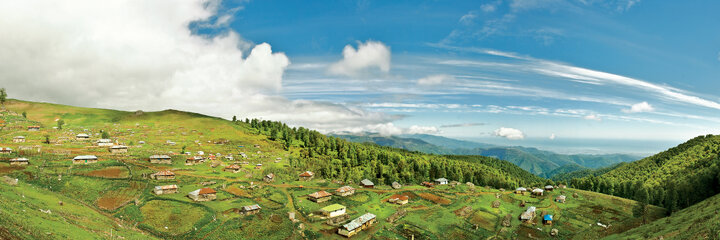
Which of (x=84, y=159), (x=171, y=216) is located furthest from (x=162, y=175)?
(x=171, y=216)

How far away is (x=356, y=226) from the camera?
62.2 m

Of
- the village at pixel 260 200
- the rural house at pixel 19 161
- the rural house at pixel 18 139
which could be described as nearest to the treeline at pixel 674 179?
the village at pixel 260 200

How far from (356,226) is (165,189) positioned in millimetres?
52536

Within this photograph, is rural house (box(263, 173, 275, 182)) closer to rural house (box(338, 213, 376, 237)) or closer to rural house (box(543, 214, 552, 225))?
rural house (box(338, 213, 376, 237))

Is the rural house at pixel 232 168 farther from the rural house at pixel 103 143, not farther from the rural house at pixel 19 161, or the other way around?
the rural house at pixel 103 143

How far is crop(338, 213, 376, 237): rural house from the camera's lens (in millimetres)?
60275

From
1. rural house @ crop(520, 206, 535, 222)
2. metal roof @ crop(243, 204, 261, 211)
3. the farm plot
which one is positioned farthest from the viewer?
rural house @ crop(520, 206, 535, 222)

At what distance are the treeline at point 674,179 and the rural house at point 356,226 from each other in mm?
91459

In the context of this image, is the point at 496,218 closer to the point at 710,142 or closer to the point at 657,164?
the point at 657,164

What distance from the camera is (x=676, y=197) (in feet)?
277

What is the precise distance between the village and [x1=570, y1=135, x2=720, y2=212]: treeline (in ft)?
78.5

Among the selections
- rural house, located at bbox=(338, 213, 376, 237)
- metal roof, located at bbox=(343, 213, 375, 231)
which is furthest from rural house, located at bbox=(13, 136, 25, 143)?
metal roof, located at bbox=(343, 213, 375, 231)

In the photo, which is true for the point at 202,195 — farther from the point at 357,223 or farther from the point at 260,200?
the point at 357,223

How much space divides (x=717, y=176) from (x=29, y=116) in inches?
13073
